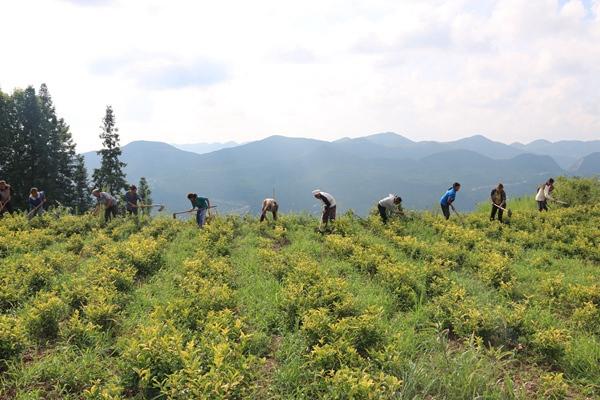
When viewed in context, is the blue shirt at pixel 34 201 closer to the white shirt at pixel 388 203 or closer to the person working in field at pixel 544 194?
the white shirt at pixel 388 203

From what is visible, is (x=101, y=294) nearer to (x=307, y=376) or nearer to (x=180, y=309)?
(x=180, y=309)

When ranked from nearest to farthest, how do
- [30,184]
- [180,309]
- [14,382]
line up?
1. [14,382]
2. [180,309]
3. [30,184]

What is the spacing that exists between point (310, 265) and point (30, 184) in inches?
1582

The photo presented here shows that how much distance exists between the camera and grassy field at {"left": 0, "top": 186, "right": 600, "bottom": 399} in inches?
215

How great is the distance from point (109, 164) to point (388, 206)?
141ft

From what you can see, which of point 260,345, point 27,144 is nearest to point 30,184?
point 27,144

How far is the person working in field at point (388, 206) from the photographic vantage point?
1691 centimetres

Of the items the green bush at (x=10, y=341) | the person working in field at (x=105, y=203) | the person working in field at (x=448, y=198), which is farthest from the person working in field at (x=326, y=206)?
the green bush at (x=10, y=341)

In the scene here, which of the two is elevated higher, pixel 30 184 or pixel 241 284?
pixel 30 184

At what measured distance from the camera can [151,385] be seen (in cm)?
542

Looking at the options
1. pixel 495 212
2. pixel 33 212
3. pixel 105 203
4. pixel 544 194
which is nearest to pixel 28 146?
pixel 33 212

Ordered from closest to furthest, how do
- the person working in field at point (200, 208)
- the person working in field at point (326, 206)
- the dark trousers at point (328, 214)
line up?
1. the person working in field at point (326, 206)
2. the dark trousers at point (328, 214)
3. the person working in field at point (200, 208)

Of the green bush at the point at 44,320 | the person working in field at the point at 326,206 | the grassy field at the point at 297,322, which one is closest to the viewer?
the grassy field at the point at 297,322

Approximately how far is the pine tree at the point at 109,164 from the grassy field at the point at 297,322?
124 feet
